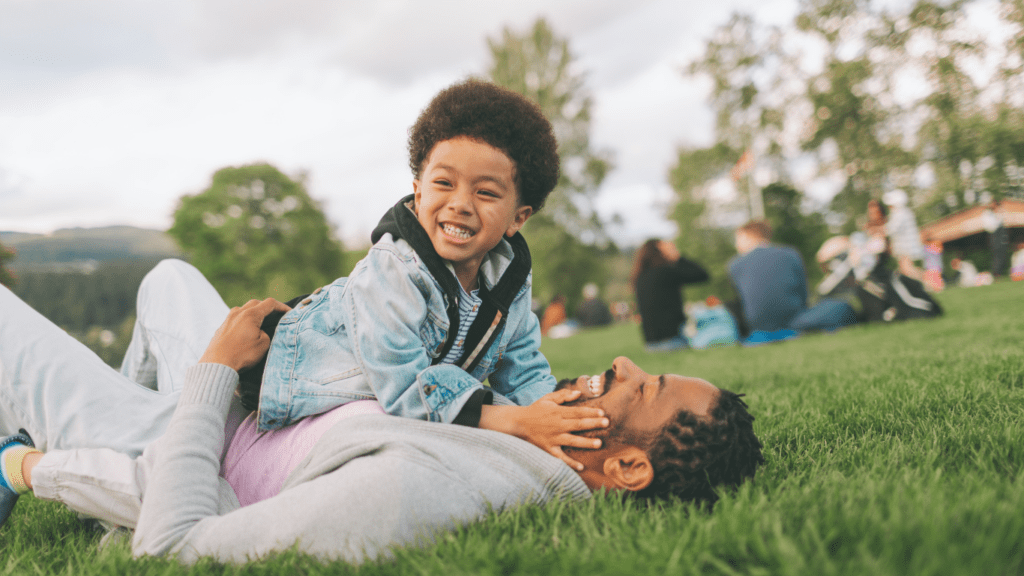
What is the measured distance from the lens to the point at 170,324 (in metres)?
2.80

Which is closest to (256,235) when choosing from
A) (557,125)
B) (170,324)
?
(557,125)

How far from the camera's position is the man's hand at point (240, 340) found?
208cm

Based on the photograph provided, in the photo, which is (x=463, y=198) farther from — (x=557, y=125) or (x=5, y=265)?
(x=557, y=125)

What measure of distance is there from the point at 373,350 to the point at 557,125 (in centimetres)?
3178

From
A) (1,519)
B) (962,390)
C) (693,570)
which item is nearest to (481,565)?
(693,570)

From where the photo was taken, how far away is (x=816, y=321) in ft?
28.2

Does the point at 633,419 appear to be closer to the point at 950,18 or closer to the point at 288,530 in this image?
the point at 288,530

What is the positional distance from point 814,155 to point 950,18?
7.31 m

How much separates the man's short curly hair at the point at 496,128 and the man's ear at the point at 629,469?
3.89 ft

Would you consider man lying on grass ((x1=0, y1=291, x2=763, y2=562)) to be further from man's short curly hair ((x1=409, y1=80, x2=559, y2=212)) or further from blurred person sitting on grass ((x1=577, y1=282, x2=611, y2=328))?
blurred person sitting on grass ((x1=577, y1=282, x2=611, y2=328))

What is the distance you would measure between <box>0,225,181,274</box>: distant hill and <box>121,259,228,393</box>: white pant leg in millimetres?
2371

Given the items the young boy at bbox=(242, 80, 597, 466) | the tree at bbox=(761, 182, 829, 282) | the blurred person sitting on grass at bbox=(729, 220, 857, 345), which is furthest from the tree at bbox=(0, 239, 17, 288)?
the tree at bbox=(761, 182, 829, 282)

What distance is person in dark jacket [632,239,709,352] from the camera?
29.9ft

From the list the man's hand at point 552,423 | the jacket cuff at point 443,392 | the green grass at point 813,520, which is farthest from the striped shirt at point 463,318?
the green grass at point 813,520
